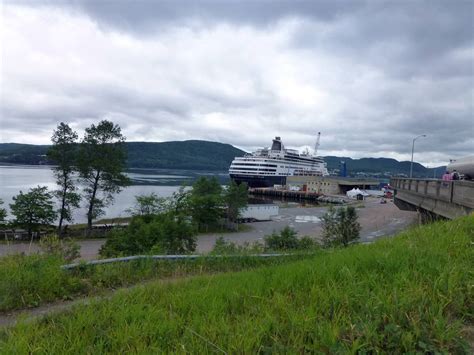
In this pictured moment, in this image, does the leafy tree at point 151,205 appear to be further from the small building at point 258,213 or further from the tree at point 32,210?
the small building at point 258,213

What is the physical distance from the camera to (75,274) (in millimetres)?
4219

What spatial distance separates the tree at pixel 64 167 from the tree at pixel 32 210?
1.91 meters

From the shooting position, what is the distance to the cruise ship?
332 feet

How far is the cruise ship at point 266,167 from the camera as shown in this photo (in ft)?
332

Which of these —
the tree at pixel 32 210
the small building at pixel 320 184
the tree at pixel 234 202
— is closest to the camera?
the tree at pixel 32 210

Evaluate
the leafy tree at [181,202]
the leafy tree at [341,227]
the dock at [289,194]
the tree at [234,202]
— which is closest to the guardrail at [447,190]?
the leafy tree at [341,227]

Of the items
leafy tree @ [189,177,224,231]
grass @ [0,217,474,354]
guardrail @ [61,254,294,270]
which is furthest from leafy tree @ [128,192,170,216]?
grass @ [0,217,474,354]

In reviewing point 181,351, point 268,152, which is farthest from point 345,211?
point 268,152

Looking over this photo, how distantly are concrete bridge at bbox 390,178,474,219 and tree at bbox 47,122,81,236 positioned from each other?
2947 centimetres

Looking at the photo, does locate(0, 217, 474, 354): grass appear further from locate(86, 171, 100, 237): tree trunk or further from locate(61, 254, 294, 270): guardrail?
locate(86, 171, 100, 237): tree trunk

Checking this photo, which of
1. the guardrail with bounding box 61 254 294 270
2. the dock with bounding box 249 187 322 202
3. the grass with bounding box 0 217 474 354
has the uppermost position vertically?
the grass with bounding box 0 217 474 354

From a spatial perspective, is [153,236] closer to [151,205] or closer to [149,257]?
[151,205]

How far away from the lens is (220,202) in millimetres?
36250

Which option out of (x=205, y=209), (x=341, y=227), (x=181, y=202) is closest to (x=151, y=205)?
(x=181, y=202)
